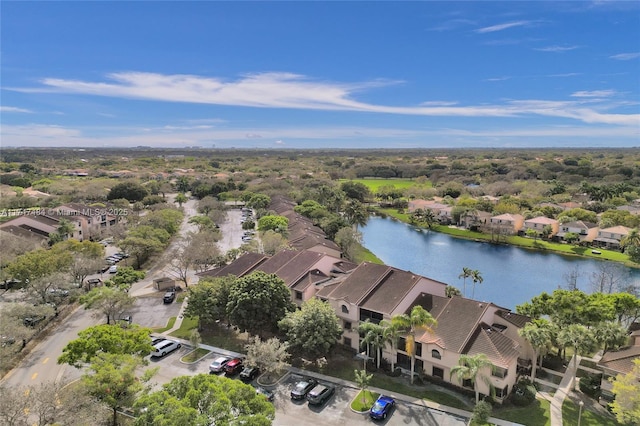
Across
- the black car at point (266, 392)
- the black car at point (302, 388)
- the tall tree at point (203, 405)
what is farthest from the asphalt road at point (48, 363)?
the black car at point (302, 388)

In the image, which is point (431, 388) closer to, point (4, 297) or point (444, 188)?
point (4, 297)

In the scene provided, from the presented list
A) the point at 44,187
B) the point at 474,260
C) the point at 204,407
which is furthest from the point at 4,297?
the point at 44,187

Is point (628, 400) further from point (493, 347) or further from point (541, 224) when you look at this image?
point (541, 224)

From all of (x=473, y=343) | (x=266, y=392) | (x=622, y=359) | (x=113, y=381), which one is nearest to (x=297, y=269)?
(x=266, y=392)

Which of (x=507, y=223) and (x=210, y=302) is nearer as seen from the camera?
(x=210, y=302)

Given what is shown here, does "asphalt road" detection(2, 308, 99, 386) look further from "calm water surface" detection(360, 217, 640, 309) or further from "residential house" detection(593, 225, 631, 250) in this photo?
"residential house" detection(593, 225, 631, 250)

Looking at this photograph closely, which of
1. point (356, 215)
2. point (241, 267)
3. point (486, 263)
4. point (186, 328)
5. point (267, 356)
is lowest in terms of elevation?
point (486, 263)

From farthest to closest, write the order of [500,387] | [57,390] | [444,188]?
[444,188] → [500,387] → [57,390]

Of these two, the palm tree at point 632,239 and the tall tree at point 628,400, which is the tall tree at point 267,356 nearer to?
the tall tree at point 628,400
